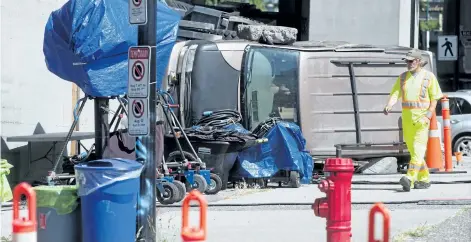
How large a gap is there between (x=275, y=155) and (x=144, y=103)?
5720mm

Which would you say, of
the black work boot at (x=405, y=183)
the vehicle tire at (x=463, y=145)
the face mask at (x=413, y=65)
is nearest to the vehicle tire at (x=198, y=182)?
the black work boot at (x=405, y=183)

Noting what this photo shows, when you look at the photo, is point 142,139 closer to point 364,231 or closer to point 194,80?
point 364,231

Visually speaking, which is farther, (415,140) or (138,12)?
(415,140)

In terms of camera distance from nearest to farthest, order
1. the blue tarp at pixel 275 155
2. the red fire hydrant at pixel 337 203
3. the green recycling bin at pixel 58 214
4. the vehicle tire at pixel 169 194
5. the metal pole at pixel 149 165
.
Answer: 1. the red fire hydrant at pixel 337 203
2. the green recycling bin at pixel 58 214
3. the metal pole at pixel 149 165
4. the vehicle tire at pixel 169 194
5. the blue tarp at pixel 275 155

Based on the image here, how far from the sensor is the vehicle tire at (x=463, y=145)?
23203 mm

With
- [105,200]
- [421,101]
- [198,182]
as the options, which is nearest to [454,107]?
[421,101]

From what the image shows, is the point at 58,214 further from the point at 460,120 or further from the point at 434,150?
the point at 460,120

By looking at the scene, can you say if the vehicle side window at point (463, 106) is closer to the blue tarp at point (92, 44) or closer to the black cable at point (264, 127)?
the black cable at point (264, 127)

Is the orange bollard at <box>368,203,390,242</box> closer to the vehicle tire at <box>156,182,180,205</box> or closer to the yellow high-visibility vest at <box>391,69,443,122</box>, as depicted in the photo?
the vehicle tire at <box>156,182,180,205</box>

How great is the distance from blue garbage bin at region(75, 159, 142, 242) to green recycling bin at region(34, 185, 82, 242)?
0.32 ft

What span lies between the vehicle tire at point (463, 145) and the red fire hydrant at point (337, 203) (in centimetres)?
1660

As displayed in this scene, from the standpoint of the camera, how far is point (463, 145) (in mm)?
23312

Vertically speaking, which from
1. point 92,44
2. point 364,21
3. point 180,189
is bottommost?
point 180,189

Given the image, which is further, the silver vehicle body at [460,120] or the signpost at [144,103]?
the silver vehicle body at [460,120]
